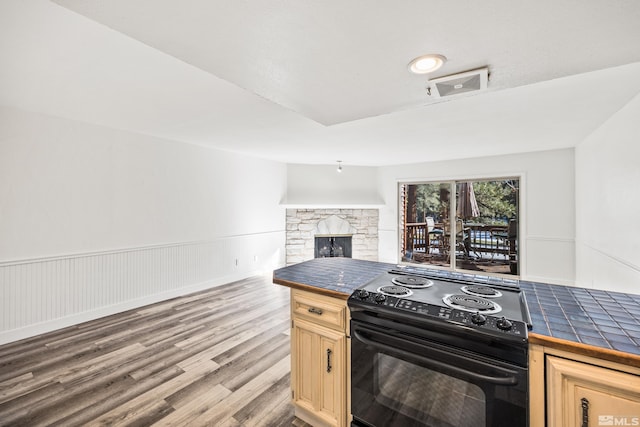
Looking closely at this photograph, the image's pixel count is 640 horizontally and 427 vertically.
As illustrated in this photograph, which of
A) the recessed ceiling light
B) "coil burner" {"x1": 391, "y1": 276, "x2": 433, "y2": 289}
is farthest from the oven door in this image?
the recessed ceiling light

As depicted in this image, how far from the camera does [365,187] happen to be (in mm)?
6523

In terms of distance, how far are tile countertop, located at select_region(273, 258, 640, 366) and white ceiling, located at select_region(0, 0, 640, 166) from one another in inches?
46.5

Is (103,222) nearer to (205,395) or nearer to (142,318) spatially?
(142,318)

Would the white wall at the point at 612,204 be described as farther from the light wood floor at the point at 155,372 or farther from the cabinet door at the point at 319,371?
the light wood floor at the point at 155,372

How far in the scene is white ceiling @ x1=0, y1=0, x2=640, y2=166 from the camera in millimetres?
1059

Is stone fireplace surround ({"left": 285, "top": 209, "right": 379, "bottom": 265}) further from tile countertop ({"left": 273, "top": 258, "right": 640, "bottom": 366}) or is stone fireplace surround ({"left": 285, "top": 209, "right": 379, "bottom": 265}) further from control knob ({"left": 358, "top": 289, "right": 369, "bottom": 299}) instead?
control knob ({"left": 358, "top": 289, "right": 369, "bottom": 299})

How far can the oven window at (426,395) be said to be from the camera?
46.8 inches

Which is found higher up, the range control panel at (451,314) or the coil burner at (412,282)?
the coil burner at (412,282)

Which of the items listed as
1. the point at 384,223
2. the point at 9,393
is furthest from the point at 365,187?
the point at 9,393

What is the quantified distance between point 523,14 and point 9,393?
12.6ft

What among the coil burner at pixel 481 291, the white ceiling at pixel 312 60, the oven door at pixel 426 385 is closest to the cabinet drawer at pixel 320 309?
the oven door at pixel 426 385

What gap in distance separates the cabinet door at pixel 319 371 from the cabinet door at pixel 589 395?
904 mm

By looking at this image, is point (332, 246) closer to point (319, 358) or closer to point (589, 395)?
point (319, 358)

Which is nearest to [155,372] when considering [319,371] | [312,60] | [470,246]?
[319,371]
